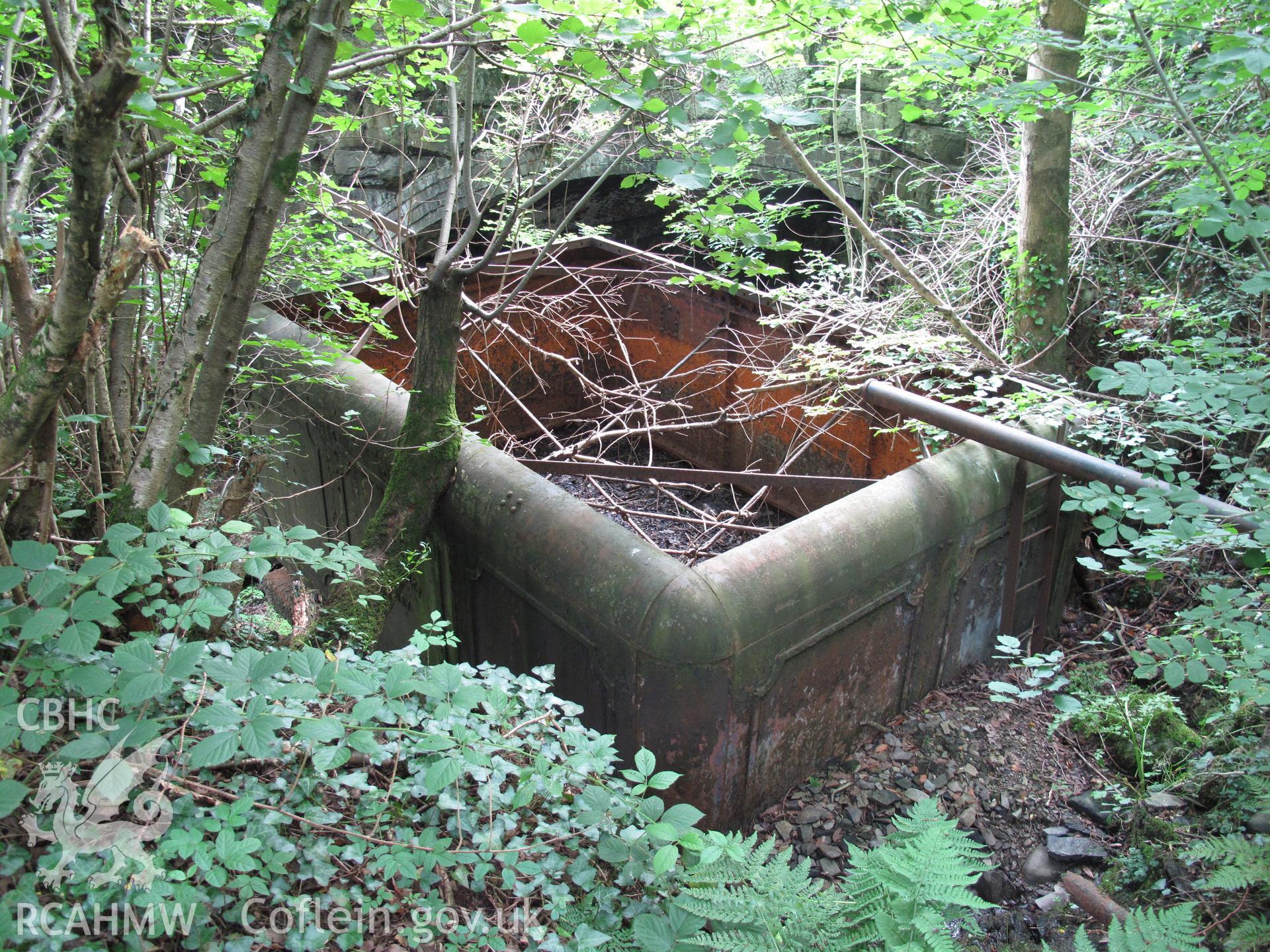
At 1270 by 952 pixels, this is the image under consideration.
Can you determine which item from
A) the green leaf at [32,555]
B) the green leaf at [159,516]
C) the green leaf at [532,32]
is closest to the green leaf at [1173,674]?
the green leaf at [532,32]

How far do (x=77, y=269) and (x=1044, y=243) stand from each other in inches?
197

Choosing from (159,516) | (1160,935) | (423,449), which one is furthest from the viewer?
(423,449)

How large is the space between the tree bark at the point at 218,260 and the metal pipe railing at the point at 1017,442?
272 centimetres

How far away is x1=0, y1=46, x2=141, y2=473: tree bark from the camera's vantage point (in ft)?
5.20

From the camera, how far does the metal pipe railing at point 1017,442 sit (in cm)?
297

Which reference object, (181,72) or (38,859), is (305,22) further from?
(38,859)

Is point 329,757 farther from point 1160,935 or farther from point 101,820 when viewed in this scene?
point 1160,935

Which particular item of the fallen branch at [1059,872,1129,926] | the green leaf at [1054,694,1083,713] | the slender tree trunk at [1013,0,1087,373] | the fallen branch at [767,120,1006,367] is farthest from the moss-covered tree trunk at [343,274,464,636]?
the slender tree trunk at [1013,0,1087,373]

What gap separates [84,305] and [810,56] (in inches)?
408

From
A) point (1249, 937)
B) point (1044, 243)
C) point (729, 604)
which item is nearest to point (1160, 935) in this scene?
point (1249, 937)

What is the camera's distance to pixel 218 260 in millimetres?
2215

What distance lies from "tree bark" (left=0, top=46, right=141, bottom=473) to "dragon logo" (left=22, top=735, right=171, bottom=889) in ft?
2.26

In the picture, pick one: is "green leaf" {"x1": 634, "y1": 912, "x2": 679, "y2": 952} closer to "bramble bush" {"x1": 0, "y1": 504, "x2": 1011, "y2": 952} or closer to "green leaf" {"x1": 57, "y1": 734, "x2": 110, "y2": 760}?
"bramble bush" {"x1": 0, "y1": 504, "x2": 1011, "y2": 952}

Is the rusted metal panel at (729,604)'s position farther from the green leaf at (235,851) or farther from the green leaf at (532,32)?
the green leaf at (532,32)
